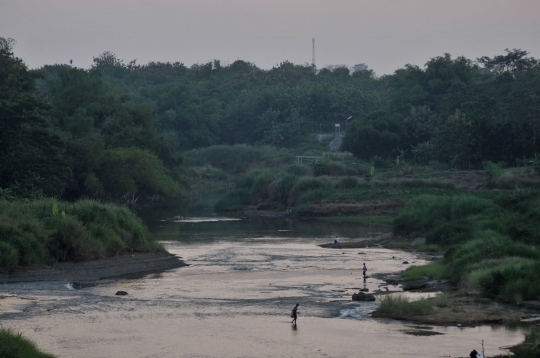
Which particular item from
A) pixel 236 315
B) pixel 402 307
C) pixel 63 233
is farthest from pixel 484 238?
pixel 63 233

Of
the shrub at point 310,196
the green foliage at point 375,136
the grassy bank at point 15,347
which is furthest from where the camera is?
the green foliage at point 375,136

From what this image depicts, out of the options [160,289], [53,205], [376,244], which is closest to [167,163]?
[376,244]

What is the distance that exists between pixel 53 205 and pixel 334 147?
9361 cm

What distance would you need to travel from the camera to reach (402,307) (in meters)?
32.2

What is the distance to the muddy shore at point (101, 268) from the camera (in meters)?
42.2

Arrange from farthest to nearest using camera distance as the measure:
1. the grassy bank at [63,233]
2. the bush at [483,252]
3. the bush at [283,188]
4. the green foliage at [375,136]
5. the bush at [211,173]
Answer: the bush at [211,173], the green foliage at [375,136], the bush at [283,188], the grassy bank at [63,233], the bush at [483,252]

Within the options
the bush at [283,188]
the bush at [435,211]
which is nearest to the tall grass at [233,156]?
the bush at [283,188]

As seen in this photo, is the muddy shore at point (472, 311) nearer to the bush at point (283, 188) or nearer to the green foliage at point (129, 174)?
the green foliage at point (129, 174)

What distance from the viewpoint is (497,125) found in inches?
3878

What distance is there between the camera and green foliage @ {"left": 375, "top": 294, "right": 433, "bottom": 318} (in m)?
32.1

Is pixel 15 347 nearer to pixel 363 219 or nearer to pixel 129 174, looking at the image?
pixel 363 219

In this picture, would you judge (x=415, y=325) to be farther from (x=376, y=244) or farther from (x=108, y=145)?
(x=108, y=145)

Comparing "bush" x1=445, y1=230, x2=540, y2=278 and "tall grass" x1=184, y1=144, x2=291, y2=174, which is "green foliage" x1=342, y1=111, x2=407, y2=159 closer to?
"tall grass" x1=184, y1=144, x2=291, y2=174

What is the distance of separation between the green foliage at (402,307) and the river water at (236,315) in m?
0.71
